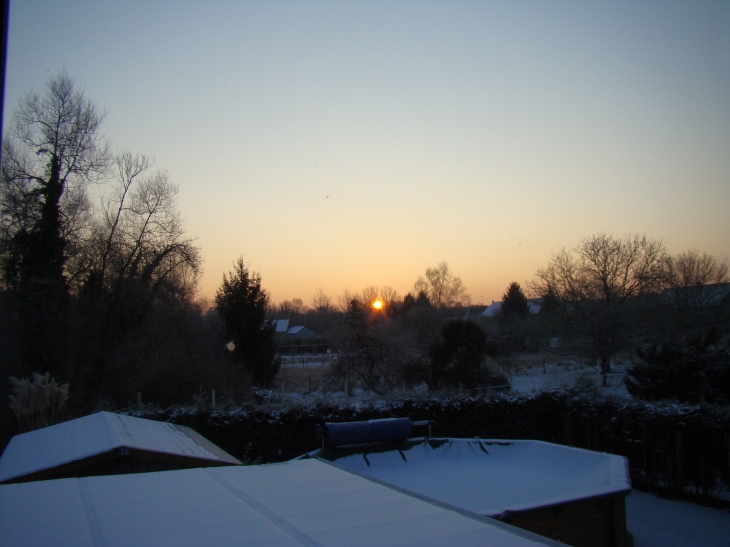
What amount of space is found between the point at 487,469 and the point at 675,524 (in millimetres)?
2884

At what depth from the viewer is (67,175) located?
18266 millimetres

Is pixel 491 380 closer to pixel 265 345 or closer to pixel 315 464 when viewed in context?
pixel 265 345

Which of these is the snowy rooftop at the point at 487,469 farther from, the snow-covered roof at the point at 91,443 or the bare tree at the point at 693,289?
the bare tree at the point at 693,289

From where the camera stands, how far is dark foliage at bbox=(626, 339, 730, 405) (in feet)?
42.3

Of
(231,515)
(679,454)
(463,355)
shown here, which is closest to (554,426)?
(679,454)

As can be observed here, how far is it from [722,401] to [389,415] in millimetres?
8512

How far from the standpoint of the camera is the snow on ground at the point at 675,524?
6.72 m

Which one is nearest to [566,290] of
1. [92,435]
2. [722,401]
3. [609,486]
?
[722,401]

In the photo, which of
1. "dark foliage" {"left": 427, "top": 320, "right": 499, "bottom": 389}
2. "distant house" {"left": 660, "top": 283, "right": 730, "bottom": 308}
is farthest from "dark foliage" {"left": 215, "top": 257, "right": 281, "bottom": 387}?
"distant house" {"left": 660, "top": 283, "right": 730, "bottom": 308}

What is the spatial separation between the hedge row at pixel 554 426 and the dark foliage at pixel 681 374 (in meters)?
3.85

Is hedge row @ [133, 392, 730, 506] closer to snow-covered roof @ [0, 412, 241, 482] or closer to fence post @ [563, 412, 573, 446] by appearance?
fence post @ [563, 412, 573, 446]

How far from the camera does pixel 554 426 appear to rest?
11461 mm

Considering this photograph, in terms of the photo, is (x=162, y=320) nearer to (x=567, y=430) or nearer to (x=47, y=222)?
(x=47, y=222)

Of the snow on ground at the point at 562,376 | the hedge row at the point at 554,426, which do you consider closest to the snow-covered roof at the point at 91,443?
the hedge row at the point at 554,426
